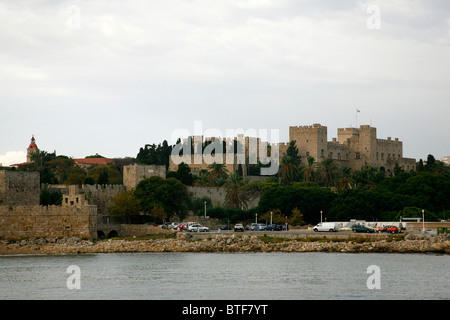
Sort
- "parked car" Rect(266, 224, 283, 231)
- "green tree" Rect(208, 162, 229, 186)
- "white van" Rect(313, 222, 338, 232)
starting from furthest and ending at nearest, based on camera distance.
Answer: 1. "green tree" Rect(208, 162, 229, 186)
2. "parked car" Rect(266, 224, 283, 231)
3. "white van" Rect(313, 222, 338, 232)

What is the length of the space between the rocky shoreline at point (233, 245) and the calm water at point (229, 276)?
1.72m

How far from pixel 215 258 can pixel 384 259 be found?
1070cm

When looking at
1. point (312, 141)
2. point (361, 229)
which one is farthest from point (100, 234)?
point (312, 141)

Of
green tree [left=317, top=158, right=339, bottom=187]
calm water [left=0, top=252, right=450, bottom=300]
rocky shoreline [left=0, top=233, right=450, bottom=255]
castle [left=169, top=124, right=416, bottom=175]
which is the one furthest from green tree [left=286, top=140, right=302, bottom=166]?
calm water [left=0, top=252, right=450, bottom=300]

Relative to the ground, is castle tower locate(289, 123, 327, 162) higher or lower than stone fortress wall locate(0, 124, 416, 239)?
higher

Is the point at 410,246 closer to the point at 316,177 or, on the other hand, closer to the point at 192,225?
the point at 192,225

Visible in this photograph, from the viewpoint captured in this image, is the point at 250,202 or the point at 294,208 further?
the point at 250,202

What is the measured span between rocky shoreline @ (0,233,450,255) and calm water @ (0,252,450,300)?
1720 mm

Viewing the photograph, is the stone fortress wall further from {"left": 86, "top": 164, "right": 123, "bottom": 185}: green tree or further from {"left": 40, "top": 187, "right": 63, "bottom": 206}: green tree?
{"left": 86, "top": 164, "right": 123, "bottom": 185}: green tree

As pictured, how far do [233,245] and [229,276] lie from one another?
51.7 feet

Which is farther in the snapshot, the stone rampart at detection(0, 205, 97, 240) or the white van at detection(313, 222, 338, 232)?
the white van at detection(313, 222, 338, 232)

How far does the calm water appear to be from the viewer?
35812 mm

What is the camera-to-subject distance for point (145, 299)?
34.2m
